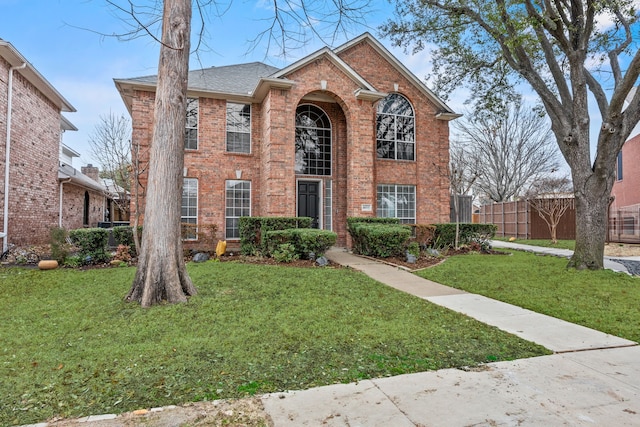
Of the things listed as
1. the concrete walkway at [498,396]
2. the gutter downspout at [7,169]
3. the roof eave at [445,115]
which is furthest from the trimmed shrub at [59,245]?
the roof eave at [445,115]

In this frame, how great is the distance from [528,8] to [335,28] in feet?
18.2

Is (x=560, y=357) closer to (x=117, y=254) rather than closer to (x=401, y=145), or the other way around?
(x=117, y=254)

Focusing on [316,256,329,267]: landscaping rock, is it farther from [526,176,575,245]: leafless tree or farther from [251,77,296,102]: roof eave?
[526,176,575,245]: leafless tree

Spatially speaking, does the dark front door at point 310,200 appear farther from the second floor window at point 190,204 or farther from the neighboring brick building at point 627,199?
the neighboring brick building at point 627,199

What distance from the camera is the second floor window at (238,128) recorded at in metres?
13.0

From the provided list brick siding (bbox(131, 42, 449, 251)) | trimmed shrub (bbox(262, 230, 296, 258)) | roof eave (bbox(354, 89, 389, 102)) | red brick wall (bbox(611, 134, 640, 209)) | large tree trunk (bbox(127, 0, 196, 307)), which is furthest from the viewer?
red brick wall (bbox(611, 134, 640, 209))

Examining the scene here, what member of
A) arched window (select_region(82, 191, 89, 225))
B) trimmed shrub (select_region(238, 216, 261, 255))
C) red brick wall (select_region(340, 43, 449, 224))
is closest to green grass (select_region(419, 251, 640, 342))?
red brick wall (select_region(340, 43, 449, 224))

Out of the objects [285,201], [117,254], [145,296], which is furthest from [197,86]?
[145,296]

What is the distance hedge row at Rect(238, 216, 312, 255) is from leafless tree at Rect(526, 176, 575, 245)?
517 inches

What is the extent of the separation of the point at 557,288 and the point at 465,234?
647 cm

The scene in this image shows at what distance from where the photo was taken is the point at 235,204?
511 inches

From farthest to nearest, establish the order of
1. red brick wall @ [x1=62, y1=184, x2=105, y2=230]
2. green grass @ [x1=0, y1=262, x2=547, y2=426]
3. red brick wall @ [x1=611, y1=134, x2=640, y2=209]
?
1. red brick wall @ [x1=611, y1=134, x2=640, y2=209]
2. red brick wall @ [x1=62, y1=184, x2=105, y2=230]
3. green grass @ [x1=0, y1=262, x2=547, y2=426]

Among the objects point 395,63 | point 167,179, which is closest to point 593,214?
point 395,63

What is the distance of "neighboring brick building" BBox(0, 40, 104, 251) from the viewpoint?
10.5m
